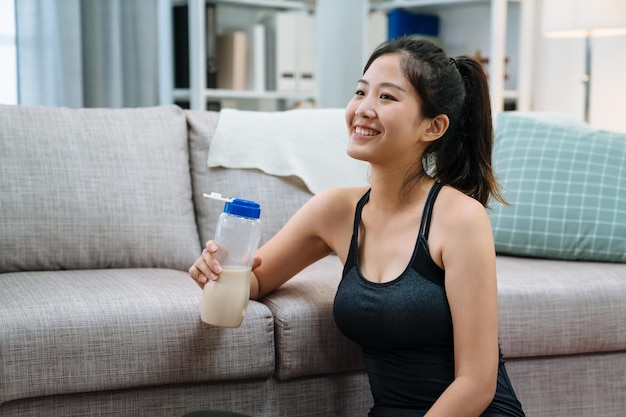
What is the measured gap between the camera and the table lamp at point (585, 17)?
3.27 meters

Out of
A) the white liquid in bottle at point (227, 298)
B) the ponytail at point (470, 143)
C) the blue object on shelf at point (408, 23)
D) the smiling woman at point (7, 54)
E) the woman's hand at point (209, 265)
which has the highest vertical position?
the blue object on shelf at point (408, 23)

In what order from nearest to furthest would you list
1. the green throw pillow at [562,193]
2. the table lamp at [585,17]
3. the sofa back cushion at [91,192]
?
the sofa back cushion at [91,192] < the green throw pillow at [562,193] < the table lamp at [585,17]

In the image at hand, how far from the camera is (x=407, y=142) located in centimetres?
160

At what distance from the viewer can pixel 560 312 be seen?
77.9 inches

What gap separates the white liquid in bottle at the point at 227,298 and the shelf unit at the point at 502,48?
7.63 ft

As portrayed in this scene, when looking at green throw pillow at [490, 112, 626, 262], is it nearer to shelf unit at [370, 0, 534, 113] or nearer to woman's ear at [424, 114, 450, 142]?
woman's ear at [424, 114, 450, 142]

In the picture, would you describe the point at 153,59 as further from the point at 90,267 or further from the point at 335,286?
the point at 335,286

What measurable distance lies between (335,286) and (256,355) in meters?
0.27

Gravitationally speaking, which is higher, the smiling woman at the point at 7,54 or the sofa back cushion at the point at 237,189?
the smiling woman at the point at 7,54

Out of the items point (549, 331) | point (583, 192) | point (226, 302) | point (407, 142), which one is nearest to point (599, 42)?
point (583, 192)

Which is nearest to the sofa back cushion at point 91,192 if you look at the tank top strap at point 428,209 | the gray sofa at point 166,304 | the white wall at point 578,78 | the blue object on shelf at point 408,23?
the gray sofa at point 166,304

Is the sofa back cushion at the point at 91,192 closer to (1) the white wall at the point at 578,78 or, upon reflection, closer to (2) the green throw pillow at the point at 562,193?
(2) the green throw pillow at the point at 562,193

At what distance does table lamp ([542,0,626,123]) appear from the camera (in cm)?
327

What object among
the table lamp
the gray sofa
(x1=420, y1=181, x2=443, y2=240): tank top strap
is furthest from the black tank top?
the table lamp
